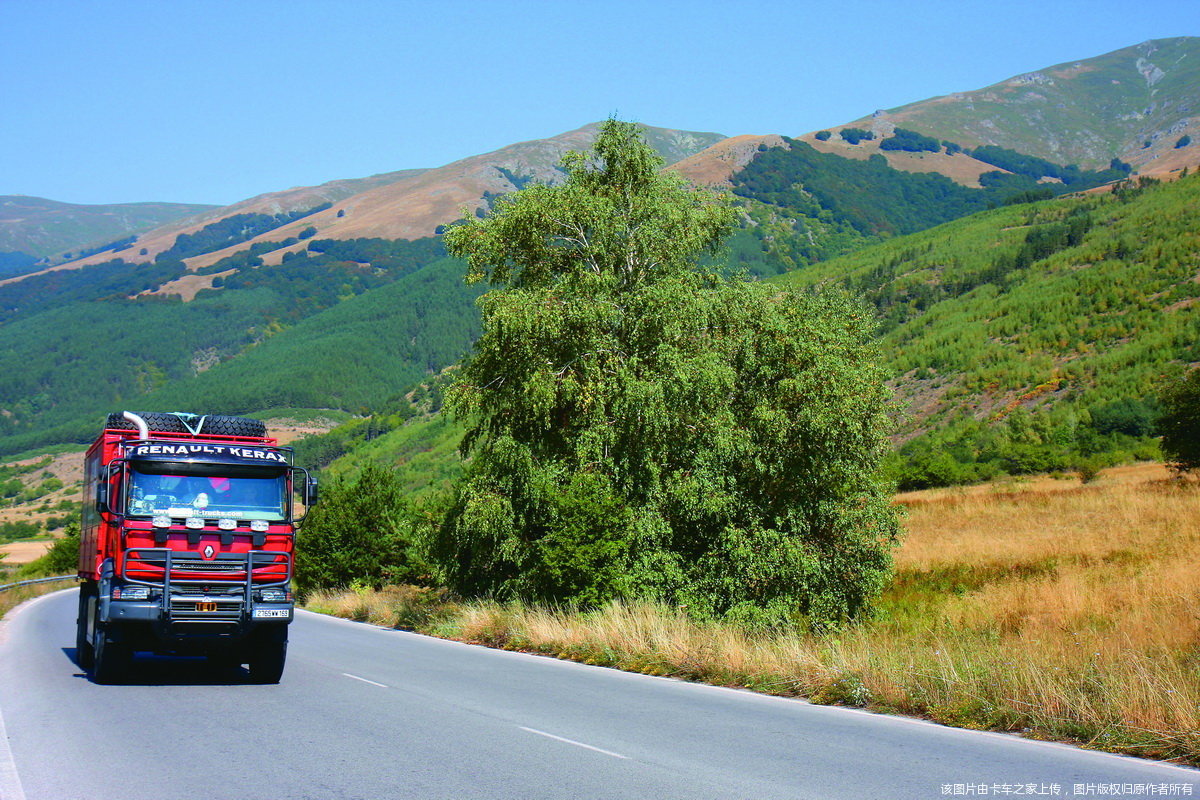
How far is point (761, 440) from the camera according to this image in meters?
20.2

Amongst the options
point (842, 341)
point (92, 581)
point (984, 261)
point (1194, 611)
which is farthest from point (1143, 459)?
point (984, 261)

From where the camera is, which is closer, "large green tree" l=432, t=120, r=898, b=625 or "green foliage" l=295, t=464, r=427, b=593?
"large green tree" l=432, t=120, r=898, b=625

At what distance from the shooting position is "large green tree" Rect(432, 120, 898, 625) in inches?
756

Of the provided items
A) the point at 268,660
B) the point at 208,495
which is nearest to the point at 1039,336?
the point at 268,660

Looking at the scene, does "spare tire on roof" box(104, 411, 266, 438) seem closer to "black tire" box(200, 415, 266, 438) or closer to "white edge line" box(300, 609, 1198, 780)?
"black tire" box(200, 415, 266, 438)

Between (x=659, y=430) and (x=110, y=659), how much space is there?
36.3 feet


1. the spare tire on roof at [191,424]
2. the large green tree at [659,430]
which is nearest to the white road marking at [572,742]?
the spare tire on roof at [191,424]

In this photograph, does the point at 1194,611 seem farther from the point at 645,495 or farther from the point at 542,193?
the point at 542,193

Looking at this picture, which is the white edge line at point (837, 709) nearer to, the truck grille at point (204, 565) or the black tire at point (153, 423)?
the truck grille at point (204, 565)

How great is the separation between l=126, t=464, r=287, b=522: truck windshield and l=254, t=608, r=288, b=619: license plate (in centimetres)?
119

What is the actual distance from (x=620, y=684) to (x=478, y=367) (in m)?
11.9

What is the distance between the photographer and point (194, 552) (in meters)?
12.0

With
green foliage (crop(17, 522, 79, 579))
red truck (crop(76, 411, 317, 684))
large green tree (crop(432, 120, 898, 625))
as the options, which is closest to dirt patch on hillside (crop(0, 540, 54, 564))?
green foliage (crop(17, 522, 79, 579))

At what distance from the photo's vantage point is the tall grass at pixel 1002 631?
27.1 ft
